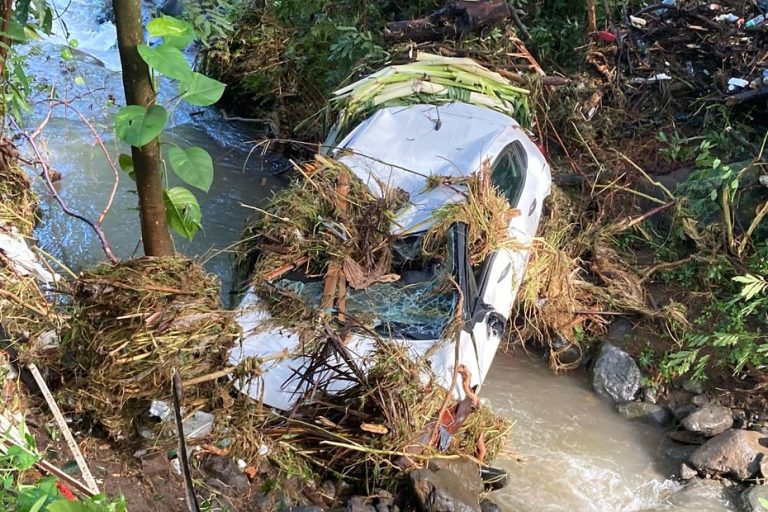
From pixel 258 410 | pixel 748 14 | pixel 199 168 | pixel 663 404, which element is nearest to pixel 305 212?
pixel 258 410

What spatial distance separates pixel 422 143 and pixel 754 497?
332cm

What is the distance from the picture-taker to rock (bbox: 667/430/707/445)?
4805 millimetres

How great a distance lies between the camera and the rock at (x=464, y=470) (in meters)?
3.82

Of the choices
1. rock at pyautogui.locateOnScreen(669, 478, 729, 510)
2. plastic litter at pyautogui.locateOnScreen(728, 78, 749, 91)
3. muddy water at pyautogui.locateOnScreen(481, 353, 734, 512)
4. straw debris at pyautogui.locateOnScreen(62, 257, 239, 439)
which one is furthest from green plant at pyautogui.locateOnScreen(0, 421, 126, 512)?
plastic litter at pyautogui.locateOnScreen(728, 78, 749, 91)

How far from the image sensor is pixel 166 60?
2.72 metres

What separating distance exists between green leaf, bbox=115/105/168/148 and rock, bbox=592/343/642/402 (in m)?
3.89

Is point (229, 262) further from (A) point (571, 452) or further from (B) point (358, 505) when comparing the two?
(A) point (571, 452)

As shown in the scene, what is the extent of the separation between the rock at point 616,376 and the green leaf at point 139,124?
389 centimetres

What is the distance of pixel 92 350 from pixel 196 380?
0.54 meters

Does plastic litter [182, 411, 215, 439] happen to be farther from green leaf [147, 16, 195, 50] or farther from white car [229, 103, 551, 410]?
green leaf [147, 16, 195, 50]

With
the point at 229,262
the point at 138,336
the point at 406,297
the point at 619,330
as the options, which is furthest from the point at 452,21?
the point at 138,336

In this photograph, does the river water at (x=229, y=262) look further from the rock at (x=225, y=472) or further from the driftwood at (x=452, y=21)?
the driftwood at (x=452, y=21)

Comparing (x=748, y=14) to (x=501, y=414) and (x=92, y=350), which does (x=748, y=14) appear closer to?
(x=501, y=414)

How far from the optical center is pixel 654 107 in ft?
23.7
